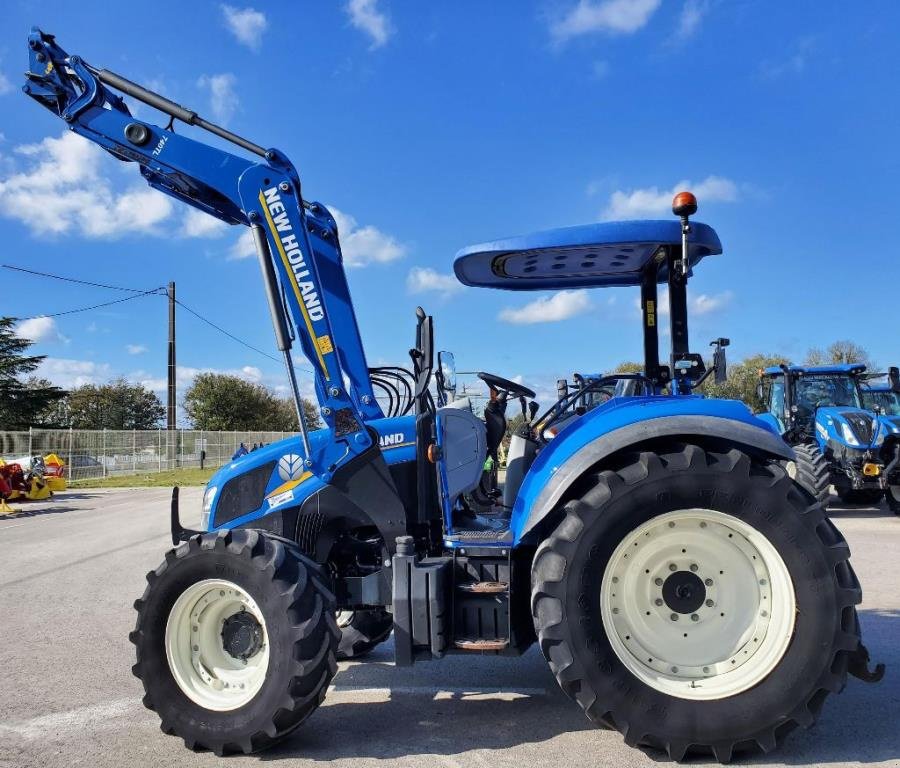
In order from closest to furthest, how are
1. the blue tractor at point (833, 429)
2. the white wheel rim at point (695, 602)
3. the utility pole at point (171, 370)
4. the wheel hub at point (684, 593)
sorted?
the white wheel rim at point (695, 602), the wheel hub at point (684, 593), the blue tractor at point (833, 429), the utility pole at point (171, 370)

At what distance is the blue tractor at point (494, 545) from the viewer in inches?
122

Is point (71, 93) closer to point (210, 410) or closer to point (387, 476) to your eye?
point (387, 476)

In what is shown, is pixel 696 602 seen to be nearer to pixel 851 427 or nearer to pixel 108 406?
pixel 851 427

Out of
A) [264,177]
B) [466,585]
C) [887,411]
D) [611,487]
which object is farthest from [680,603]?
[887,411]

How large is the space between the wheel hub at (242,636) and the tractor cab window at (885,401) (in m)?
14.4

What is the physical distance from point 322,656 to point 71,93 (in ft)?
12.1

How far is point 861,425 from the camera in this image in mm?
11906

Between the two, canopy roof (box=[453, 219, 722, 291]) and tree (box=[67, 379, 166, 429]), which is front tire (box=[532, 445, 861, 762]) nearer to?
canopy roof (box=[453, 219, 722, 291])

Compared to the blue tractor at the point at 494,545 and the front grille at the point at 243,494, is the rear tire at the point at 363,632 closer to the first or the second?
the blue tractor at the point at 494,545

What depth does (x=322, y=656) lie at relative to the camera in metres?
3.22

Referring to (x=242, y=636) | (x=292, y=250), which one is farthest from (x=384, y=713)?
(x=292, y=250)

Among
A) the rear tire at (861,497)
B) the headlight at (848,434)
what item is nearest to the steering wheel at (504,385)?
the headlight at (848,434)

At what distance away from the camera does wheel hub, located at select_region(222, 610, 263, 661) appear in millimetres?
3486

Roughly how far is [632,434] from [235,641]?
219cm
